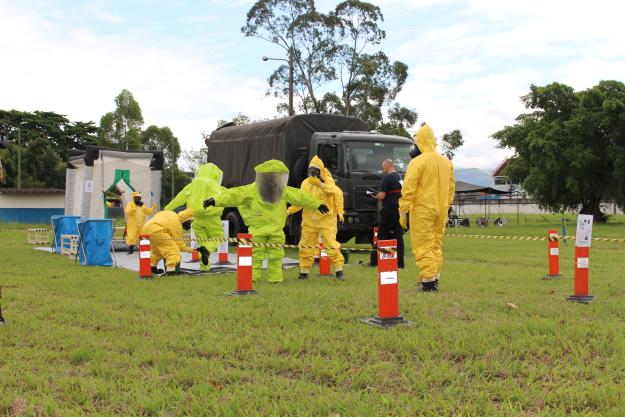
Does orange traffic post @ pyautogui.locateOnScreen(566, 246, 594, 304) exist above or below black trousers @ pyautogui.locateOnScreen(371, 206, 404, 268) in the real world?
below

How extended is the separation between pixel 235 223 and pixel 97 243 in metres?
4.59

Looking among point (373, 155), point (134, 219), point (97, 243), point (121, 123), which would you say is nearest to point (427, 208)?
point (373, 155)

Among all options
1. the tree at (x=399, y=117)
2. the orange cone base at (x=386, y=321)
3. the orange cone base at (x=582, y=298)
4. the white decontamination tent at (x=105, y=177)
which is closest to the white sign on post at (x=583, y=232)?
the orange cone base at (x=582, y=298)

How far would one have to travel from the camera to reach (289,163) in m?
15.3

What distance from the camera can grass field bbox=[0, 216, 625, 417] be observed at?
12.6ft

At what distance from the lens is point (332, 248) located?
393 inches

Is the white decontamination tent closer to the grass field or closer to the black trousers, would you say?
the black trousers

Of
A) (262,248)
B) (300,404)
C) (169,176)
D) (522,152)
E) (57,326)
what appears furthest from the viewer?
(169,176)

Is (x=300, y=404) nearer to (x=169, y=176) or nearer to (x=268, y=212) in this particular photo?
(x=268, y=212)

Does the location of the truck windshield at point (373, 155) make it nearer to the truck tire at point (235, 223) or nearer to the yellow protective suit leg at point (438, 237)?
the truck tire at point (235, 223)

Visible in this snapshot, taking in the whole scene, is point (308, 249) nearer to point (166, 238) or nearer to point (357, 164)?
point (166, 238)

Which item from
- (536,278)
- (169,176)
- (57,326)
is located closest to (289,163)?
(536,278)

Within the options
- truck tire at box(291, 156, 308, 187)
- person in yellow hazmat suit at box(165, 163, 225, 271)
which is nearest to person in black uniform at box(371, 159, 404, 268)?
person in yellow hazmat suit at box(165, 163, 225, 271)

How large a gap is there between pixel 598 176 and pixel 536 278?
25623mm
